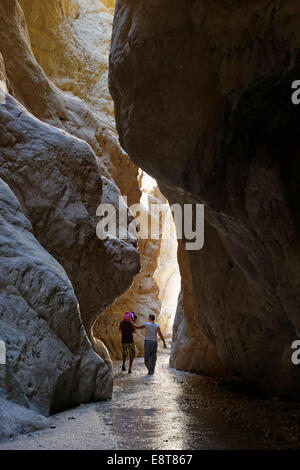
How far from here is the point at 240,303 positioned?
6.66 meters

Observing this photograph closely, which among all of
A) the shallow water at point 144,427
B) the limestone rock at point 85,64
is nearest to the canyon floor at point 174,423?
the shallow water at point 144,427

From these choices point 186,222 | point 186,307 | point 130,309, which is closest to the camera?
point 186,222

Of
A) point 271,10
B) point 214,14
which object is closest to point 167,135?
point 214,14

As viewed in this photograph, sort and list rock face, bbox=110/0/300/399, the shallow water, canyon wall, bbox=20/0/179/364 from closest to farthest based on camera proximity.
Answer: the shallow water, rock face, bbox=110/0/300/399, canyon wall, bbox=20/0/179/364

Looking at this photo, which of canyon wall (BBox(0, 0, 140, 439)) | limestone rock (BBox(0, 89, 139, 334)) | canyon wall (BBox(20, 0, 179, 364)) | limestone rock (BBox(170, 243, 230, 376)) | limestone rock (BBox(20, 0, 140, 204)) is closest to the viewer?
canyon wall (BBox(0, 0, 140, 439))

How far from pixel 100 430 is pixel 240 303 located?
3.32 m

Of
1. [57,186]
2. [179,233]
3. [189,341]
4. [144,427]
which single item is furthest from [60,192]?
[189,341]

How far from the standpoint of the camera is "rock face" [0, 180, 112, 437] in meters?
4.23

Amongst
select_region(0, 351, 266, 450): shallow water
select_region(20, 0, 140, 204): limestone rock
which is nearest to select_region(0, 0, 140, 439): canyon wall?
select_region(0, 351, 266, 450): shallow water

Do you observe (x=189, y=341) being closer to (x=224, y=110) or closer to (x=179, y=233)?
(x=179, y=233)

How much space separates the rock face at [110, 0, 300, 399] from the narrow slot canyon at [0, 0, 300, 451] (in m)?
0.01

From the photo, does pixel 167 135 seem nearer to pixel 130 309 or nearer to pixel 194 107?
pixel 194 107

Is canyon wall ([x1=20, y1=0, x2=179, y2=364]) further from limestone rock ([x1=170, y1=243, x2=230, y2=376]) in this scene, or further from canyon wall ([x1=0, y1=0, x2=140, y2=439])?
limestone rock ([x1=170, y1=243, x2=230, y2=376])

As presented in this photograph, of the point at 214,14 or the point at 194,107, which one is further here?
the point at 194,107
